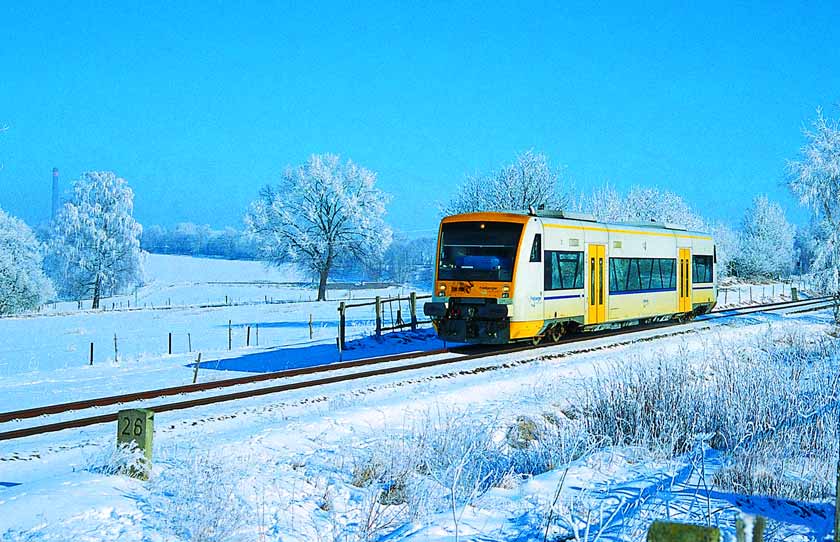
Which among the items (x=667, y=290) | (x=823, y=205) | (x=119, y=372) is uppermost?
(x=823, y=205)

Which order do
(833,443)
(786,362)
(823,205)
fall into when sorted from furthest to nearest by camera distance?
(823,205) < (786,362) < (833,443)

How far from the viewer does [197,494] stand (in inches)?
243

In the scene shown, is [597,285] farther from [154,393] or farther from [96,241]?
[96,241]

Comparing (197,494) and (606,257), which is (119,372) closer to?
(606,257)

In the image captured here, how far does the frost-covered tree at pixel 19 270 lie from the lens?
1780 inches

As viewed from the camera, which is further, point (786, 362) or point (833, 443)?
point (786, 362)

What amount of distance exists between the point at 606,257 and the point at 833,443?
41.8ft

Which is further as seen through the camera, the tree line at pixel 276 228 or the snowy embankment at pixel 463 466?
the tree line at pixel 276 228

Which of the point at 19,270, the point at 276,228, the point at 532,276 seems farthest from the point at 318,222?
the point at 532,276

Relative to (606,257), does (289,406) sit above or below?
below

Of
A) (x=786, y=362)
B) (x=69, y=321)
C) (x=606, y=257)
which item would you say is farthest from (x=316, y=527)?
(x=69, y=321)

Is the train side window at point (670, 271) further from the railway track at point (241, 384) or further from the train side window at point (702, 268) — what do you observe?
the railway track at point (241, 384)

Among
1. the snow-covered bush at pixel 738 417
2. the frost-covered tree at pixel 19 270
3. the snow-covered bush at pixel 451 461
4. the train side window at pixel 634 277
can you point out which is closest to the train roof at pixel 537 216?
the train side window at pixel 634 277

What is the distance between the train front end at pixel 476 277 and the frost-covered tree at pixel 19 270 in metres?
36.7
